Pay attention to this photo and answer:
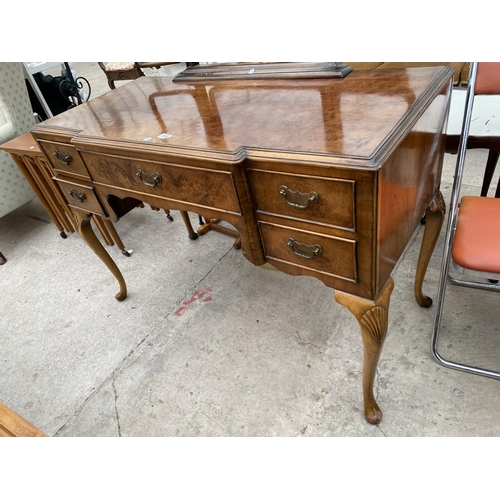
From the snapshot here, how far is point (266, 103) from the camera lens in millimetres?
1217

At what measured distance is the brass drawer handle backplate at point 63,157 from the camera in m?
1.50

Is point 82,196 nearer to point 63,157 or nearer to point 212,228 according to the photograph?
point 63,157

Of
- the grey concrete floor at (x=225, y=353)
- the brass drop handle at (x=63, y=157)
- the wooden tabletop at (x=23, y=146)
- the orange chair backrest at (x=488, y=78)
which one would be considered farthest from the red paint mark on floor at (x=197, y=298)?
the orange chair backrest at (x=488, y=78)

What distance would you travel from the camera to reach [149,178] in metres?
1.24

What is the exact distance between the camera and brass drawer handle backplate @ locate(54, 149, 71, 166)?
1.50m

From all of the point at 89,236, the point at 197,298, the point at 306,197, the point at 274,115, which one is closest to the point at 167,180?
the point at 274,115

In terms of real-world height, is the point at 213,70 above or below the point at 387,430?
above

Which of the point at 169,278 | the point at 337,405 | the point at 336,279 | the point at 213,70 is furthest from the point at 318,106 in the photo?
the point at 169,278

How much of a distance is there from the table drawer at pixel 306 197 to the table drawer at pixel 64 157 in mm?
827

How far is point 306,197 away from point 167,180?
49 cm

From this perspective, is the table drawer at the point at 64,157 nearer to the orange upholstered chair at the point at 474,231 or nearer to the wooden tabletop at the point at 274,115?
the wooden tabletop at the point at 274,115

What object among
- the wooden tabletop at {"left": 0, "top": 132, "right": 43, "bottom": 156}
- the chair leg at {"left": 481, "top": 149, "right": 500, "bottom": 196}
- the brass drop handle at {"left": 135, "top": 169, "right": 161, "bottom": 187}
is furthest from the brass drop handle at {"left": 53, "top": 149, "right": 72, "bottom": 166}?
the chair leg at {"left": 481, "top": 149, "right": 500, "bottom": 196}

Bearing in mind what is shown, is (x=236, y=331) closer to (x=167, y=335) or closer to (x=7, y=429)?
(x=167, y=335)

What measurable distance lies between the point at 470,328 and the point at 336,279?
0.90 meters
